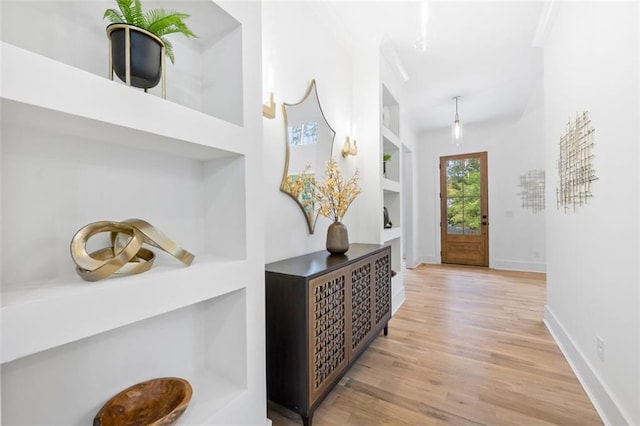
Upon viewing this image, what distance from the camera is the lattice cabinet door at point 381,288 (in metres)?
2.36

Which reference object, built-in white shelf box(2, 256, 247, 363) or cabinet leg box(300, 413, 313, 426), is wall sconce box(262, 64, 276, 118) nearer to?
built-in white shelf box(2, 256, 247, 363)

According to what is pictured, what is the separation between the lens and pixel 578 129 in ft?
6.54

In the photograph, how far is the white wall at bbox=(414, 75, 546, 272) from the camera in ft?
17.4

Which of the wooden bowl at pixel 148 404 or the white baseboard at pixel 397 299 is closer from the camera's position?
the wooden bowl at pixel 148 404

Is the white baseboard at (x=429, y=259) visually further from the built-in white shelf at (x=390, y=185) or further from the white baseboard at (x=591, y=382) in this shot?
the white baseboard at (x=591, y=382)

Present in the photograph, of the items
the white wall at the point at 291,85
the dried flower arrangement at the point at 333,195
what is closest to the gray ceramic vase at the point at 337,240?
the dried flower arrangement at the point at 333,195

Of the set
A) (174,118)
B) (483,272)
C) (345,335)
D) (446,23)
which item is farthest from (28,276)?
(483,272)

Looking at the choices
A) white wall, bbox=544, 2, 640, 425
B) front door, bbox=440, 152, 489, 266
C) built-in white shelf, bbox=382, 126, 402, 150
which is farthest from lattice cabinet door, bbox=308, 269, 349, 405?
front door, bbox=440, 152, 489, 266

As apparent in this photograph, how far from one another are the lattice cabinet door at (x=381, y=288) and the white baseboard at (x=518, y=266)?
4122 millimetres

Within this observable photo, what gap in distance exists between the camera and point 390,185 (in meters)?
3.44

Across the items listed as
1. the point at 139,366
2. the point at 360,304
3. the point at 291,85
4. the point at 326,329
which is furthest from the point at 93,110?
the point at 360,304

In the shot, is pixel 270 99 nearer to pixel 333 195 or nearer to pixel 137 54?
pixel 333 195

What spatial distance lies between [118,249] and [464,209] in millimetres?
6188

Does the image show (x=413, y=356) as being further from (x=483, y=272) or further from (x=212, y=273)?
(x=483, y=272)
